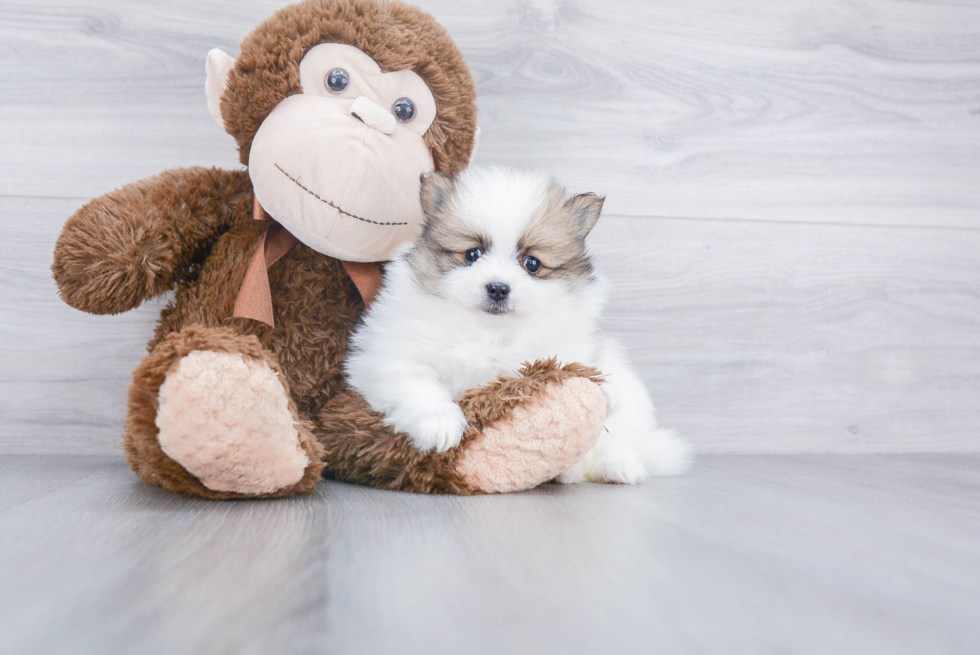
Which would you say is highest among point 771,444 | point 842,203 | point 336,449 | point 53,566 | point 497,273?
point 842,203

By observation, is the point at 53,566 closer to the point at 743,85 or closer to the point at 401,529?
the point at 401,529

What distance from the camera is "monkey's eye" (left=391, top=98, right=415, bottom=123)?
42.9 inches

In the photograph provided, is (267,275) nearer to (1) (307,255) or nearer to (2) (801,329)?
(1) (307,255)

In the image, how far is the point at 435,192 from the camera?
3.46ft

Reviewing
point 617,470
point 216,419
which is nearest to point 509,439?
point 617,470

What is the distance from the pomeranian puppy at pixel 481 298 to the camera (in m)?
1.00

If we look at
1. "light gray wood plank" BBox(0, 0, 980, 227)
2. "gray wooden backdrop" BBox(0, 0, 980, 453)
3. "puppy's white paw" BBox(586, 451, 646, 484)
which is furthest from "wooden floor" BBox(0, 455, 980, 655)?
"light gray wood plank" BBox(0, 0, 980, 227)

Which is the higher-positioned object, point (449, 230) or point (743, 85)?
point (743, 85)

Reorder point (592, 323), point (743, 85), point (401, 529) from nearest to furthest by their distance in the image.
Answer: point (401, 529) → point (592, 323) → point (743, 85)

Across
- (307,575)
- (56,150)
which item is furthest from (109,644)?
(56,150)

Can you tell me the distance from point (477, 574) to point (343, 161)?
0.65 m

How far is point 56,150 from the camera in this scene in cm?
132

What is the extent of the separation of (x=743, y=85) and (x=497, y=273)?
3.03ft

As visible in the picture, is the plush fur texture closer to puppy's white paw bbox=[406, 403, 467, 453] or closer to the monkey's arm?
the monkey's arm
